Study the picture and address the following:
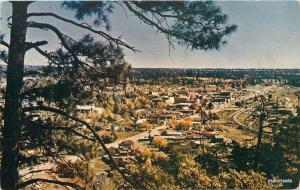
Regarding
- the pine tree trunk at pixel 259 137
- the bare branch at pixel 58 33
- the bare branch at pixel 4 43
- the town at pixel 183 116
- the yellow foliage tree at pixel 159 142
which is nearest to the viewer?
the bare branch at pixel 4 43

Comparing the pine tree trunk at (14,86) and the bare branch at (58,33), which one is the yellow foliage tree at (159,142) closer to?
the bare branch at (58,33)

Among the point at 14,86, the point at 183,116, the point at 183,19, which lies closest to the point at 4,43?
the point at 14,86

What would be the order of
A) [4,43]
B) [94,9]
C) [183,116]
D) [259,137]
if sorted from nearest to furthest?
[4,43]
[94,9]
[183,116]
[259,137]

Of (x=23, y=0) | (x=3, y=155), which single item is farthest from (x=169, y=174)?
(x=23, y=0)

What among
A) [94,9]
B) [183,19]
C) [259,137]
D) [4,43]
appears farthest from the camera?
[259,137]

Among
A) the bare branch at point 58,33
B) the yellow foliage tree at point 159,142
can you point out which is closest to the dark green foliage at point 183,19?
the bare branch at point 58,33

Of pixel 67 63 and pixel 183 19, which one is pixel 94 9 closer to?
pixel 67 63

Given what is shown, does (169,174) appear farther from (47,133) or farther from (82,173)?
(47,133)

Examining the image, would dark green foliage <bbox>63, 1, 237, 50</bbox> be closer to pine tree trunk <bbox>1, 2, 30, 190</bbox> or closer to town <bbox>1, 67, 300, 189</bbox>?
pine tree trunk <bbox>1, 2, 30, 190</bbox>

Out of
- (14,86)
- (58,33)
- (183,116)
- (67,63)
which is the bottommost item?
(183,116)

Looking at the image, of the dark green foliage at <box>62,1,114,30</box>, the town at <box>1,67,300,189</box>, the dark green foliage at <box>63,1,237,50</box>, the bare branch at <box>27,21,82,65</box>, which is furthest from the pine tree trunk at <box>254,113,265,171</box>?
the bare branch at <box>27,21,82,65</box>
